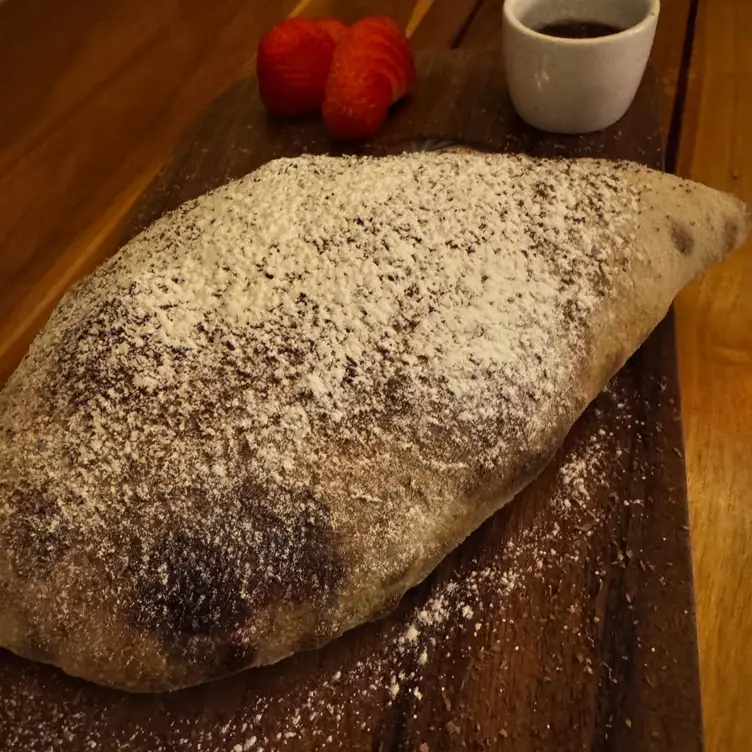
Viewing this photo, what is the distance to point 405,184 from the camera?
2.66ft

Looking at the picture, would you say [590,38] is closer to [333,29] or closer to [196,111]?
[333,29]

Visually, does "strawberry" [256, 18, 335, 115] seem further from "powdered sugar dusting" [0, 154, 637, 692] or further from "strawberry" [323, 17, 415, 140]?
"powdered sugar dusting" [0, 154, 637, 692]

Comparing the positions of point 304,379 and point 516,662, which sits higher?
point 304,379

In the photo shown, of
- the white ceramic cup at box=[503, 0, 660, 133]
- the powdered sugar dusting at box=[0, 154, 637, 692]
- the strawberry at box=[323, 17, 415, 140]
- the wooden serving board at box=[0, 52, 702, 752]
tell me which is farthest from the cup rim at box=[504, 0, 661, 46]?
the wooden serving board at box=[0, 52, 702, 752]

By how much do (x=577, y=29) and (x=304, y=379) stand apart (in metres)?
0.71

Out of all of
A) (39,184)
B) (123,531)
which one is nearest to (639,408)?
(123,531)

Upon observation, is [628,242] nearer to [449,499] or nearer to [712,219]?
[712,219]

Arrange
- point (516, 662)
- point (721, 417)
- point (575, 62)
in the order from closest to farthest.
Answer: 1. point (516, 662)
2. point (721, 417)
3. point (575, 62)

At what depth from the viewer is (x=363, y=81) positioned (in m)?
1.10

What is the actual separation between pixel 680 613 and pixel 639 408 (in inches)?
8.6

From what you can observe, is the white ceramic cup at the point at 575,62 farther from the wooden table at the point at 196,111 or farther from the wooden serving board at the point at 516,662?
the wooden serving board at the point at 516,662

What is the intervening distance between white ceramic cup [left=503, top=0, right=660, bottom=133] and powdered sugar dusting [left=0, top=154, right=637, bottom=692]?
0.28 metres

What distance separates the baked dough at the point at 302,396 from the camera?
627mm

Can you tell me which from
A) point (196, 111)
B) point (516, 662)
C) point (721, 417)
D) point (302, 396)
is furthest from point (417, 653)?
point (196, 111)
